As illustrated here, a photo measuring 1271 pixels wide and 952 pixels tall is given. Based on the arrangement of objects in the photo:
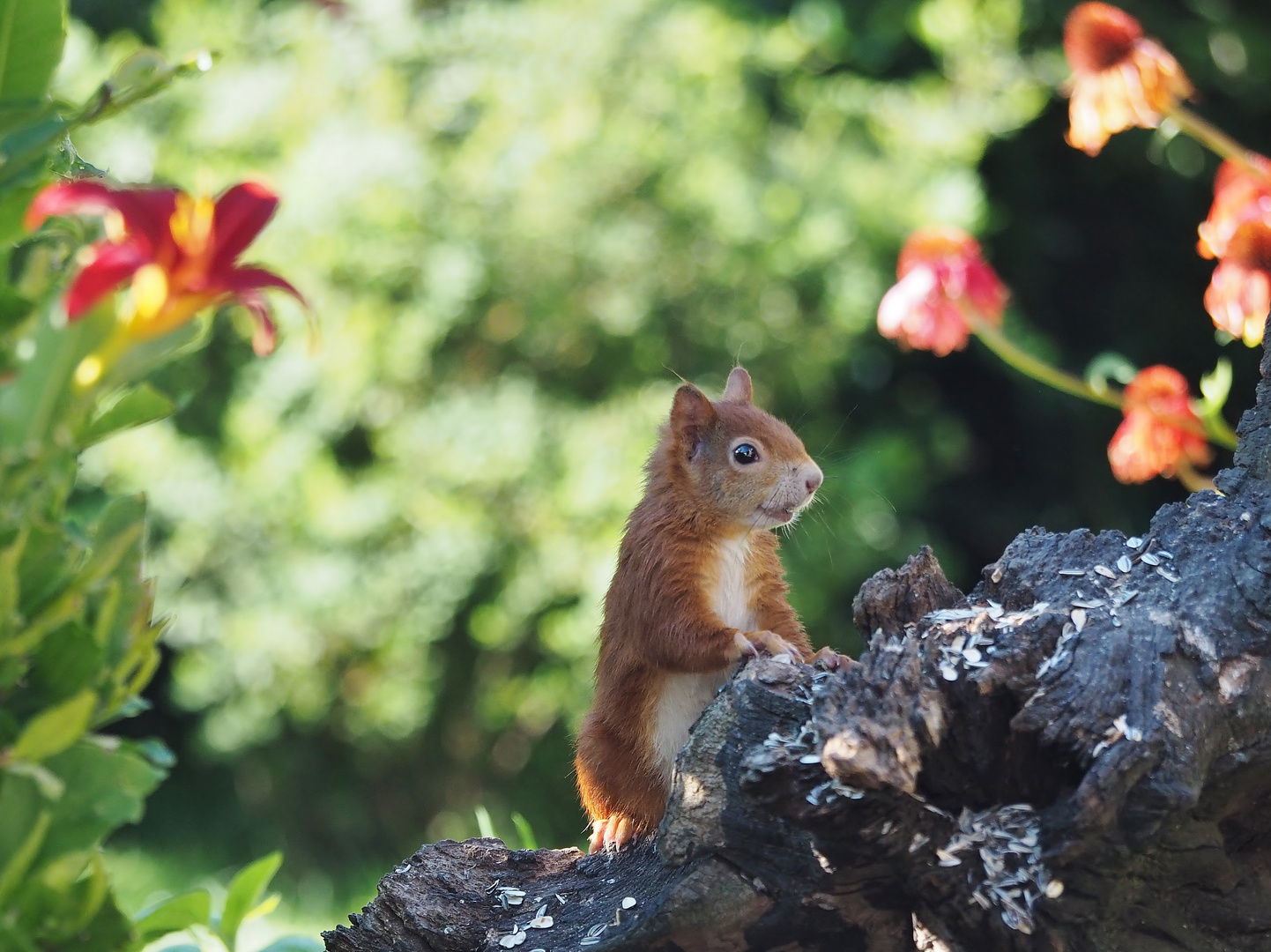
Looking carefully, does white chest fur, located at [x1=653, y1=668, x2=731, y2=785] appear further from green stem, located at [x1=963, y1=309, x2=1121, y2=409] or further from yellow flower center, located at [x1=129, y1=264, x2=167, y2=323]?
yellow flower center, located at [x1=129, y1=264, x2=167, y2=323]

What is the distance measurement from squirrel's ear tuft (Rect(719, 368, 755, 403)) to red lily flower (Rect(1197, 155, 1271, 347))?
789mm

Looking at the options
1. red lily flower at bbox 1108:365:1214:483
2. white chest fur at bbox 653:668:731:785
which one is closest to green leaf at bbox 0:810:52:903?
white chest fur at bbox 653:668:731:785

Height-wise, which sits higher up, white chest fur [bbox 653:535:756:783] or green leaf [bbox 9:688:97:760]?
green leaf [bbox 9:688:97:760]

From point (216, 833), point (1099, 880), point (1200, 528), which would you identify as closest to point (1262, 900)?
point (1099, 880)

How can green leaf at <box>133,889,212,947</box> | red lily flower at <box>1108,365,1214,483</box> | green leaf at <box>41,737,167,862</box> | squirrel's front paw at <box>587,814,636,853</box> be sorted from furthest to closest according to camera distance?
red lily flower at <box>1108,365,1214,483</box> < squirrel's front paw at <box>587,814,636,853</box> < green leaf at <box>133,889,212,947</box> < green leaf at <box>41,737,167,862</box>

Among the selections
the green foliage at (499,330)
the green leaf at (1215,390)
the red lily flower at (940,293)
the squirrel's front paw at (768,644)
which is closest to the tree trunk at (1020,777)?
the squirrel's front paw at (768,644)

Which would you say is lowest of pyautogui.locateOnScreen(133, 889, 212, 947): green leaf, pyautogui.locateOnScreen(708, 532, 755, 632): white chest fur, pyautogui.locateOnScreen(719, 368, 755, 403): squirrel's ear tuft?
pyautogui.locateOnScreen(708, 532, 755, 632): white chest fur

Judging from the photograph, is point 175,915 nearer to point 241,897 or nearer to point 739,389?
point 241,897

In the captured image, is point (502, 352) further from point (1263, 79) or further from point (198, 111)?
point (1263, 79)

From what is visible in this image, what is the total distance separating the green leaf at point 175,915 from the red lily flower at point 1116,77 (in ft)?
6.52

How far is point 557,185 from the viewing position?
3.97 m

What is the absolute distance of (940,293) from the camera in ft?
8.96

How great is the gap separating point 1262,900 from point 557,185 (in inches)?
116

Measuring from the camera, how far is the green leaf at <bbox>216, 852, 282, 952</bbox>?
172 cm
